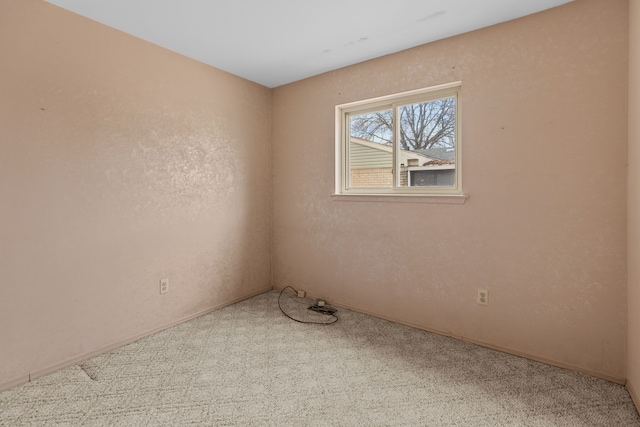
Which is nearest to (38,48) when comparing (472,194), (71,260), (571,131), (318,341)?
(71,260)

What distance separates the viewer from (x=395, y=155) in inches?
113

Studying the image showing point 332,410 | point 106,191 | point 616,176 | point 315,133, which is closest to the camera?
point 332,410

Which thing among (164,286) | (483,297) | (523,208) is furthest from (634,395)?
(164,286)

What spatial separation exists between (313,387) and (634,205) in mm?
2040

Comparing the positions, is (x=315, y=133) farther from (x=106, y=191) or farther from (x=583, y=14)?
(x=583, y=14)

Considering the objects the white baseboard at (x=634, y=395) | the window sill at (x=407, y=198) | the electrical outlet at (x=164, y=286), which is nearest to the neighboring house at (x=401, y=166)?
the window sill at (x=407, y=198)

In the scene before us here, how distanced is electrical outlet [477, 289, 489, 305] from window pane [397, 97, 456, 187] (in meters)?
0.84

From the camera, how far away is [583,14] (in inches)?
77.9

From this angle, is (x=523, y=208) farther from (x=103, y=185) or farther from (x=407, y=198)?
(x=103, y=185)

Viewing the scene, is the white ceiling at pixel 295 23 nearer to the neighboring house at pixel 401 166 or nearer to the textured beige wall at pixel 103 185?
the textured beige wall at pixel 103 185

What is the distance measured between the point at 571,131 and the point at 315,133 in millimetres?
2067

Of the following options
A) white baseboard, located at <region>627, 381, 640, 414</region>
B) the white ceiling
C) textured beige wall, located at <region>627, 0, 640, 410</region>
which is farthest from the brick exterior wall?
white baseboard, located at <region>627, 381, 640, 414</region>

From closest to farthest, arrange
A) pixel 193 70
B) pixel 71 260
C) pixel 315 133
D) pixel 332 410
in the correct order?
pixel 332 410
pixel 71 260
pixel 193 70
pixel 315 133

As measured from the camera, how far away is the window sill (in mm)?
2459
